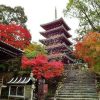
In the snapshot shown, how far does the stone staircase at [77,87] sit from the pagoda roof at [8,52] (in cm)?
1619

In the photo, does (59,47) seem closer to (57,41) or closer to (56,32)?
(57,41)

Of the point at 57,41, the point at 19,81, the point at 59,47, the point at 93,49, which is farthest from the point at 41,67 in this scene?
the point at 57,41

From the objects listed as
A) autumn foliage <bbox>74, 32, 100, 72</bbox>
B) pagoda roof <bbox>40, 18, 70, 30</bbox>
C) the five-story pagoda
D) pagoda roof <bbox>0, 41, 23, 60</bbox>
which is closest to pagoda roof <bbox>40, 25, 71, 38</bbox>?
the five-story pagoda

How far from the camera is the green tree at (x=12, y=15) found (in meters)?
44.2

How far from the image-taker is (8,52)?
690 cm

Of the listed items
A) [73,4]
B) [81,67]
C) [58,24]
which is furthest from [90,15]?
[58,24]

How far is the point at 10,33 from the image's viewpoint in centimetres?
3750

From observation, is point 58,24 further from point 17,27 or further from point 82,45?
point 82,45

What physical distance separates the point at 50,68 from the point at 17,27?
1340cm

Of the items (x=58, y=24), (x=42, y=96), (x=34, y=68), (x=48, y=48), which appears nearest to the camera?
(x=42, y=96)

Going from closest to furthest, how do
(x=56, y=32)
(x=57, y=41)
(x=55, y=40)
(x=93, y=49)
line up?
1. (x=93, y=49)
2. (x=57, y=41)
3. (x=55, y=40)
4. (x=56, y=32)

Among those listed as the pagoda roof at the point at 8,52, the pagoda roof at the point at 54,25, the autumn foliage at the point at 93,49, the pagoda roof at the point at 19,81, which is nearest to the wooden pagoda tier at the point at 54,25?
the pagoda roof at the point at 54,25

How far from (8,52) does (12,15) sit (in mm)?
39227

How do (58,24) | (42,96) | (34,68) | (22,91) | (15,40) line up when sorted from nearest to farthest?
(42,96) → (22,91) → (34,68) → (15,40) → (58,24)
